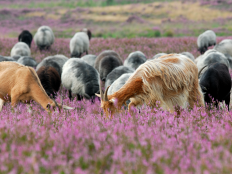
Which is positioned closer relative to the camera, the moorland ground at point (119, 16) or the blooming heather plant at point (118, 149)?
the blooming heather plant at point (118, 149)

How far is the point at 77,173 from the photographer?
2191mm

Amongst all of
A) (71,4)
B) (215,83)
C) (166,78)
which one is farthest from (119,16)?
(166,78)

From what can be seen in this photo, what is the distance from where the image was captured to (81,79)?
26.5ft

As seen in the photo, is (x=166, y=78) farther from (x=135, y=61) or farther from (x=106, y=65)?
(x=135, y=61)

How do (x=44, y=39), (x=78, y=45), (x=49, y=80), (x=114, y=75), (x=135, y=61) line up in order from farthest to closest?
(x=44, y=39) → (x=78, y=45) → (x=135, y=61) → (x=114, y=75) → (x=49, y=80)

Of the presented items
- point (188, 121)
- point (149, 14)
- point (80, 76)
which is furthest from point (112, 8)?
point (188, 121)

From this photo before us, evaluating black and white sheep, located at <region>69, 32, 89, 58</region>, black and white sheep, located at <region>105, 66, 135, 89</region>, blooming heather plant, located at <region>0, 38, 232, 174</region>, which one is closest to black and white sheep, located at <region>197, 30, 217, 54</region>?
black and white sheep, located at <region>69, 32, 89, 58</region>

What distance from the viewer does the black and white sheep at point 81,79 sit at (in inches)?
307

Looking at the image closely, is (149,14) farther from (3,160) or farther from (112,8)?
(3,160)

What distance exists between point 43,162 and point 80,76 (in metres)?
5.89

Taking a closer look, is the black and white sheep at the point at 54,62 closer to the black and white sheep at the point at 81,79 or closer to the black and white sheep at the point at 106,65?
the black and white sheep at the point at 81,79

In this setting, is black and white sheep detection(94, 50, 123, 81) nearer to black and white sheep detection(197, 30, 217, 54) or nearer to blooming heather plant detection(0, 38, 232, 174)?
blooming heather plant detection(0, 38, 232, 174)

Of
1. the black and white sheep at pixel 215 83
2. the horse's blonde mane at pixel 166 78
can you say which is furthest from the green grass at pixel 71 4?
the horse's blonde mane at pixel 166 78

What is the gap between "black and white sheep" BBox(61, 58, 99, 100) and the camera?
7785 millimetres
